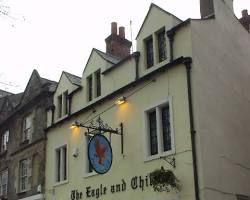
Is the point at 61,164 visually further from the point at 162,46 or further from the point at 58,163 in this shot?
the point at 162,46

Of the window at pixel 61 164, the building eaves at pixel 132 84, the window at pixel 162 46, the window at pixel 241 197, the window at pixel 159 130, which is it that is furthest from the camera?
the window at pixel 61 164

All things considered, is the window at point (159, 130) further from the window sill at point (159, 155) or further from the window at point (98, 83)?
the window at point (98, 83)

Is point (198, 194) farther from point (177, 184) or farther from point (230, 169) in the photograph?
point (230, 169)

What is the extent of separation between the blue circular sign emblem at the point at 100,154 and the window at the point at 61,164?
17.7 ft

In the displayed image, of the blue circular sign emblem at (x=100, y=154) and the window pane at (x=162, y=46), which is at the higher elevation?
the window pane at (x=162, y=46)

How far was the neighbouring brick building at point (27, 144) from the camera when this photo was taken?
938 inches

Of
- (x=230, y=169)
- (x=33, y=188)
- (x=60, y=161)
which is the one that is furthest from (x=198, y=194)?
(x=33, y=188)

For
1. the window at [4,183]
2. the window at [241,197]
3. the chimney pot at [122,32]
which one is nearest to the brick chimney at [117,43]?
the chimney pot at [122,32]

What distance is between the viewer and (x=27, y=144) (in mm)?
25391

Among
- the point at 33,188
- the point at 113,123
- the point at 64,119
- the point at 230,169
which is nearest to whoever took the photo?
the point at 230,169

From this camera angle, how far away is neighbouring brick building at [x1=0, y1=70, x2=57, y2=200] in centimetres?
2383

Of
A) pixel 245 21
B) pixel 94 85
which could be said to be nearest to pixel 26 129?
pixel 94 85

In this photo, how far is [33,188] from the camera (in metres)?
23.6

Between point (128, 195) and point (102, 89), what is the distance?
5301mm
